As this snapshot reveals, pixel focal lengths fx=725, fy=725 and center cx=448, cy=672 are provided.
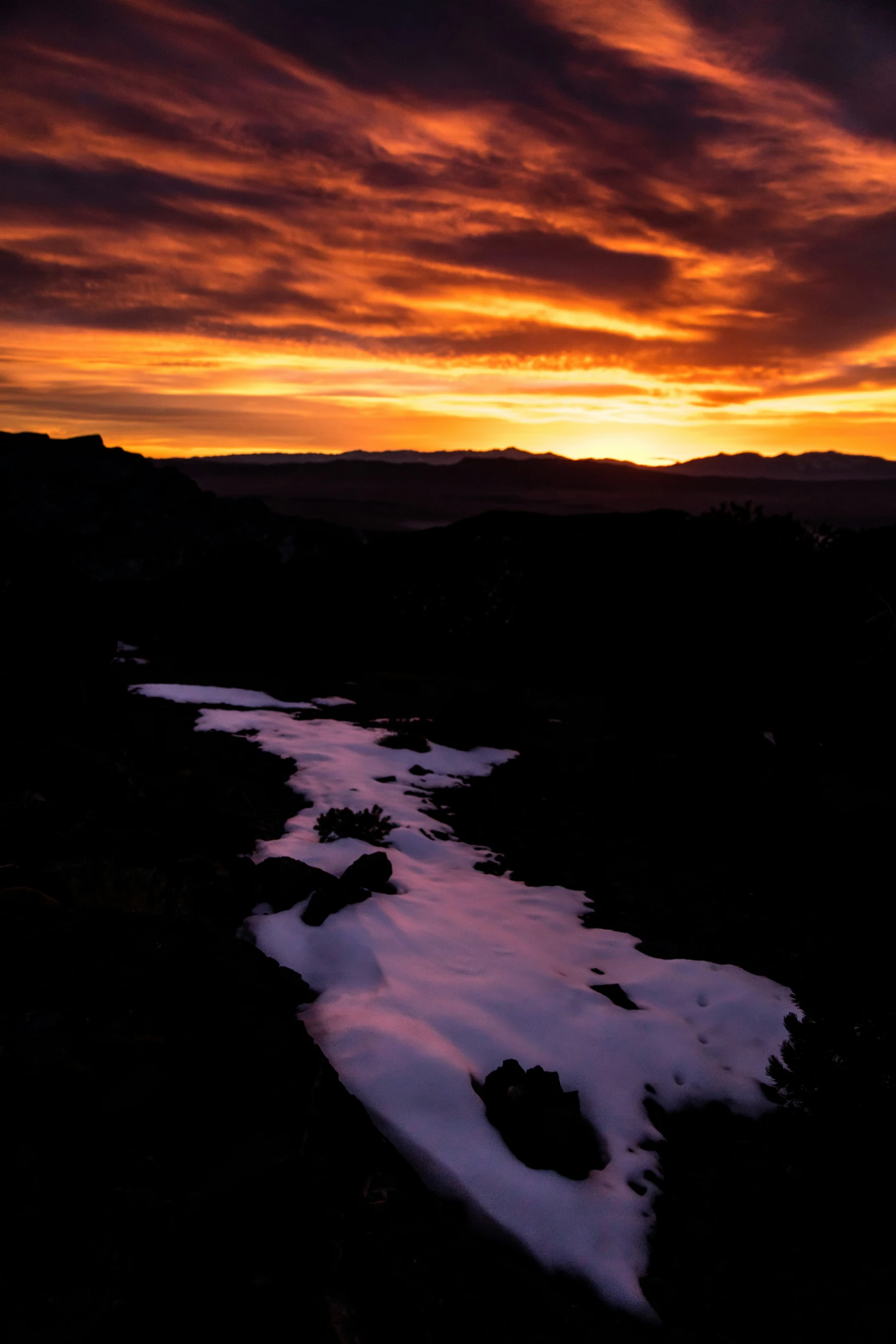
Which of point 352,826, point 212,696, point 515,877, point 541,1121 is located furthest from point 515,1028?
point 212,696

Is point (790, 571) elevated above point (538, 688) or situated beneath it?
elevated above

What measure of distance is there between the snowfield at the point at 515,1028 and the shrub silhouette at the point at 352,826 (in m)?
0.14

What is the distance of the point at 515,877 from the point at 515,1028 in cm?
329

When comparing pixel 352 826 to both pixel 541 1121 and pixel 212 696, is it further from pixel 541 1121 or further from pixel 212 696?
pixel 212 696

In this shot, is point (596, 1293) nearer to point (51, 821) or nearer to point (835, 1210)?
point (835, 1210)

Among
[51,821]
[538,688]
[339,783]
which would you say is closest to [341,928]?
[51,821]

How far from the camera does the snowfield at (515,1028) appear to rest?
3238mm

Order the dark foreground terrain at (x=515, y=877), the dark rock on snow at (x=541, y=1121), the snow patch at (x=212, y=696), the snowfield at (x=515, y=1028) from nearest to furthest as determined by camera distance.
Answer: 1. the dark foreground terrain at (x=515, y=877)
2. the snowfield at (x=515, y=1028)
3. the dark rock on snow at (x=541, y=1121)
4. the snow patch at (x=212, y=696)

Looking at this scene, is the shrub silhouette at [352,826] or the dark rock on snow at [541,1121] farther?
the shrub silhouette at [352,826]

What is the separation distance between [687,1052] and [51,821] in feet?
15.9

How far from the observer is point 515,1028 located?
14.8ft

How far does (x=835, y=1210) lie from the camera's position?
11.1 feet

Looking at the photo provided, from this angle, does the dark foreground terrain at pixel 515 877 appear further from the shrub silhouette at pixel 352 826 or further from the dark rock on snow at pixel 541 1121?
the shrub silhouette at pixel 352 826

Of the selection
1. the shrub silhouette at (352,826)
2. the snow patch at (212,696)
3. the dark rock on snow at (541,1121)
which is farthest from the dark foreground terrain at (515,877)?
the snow patch at (212,696)
